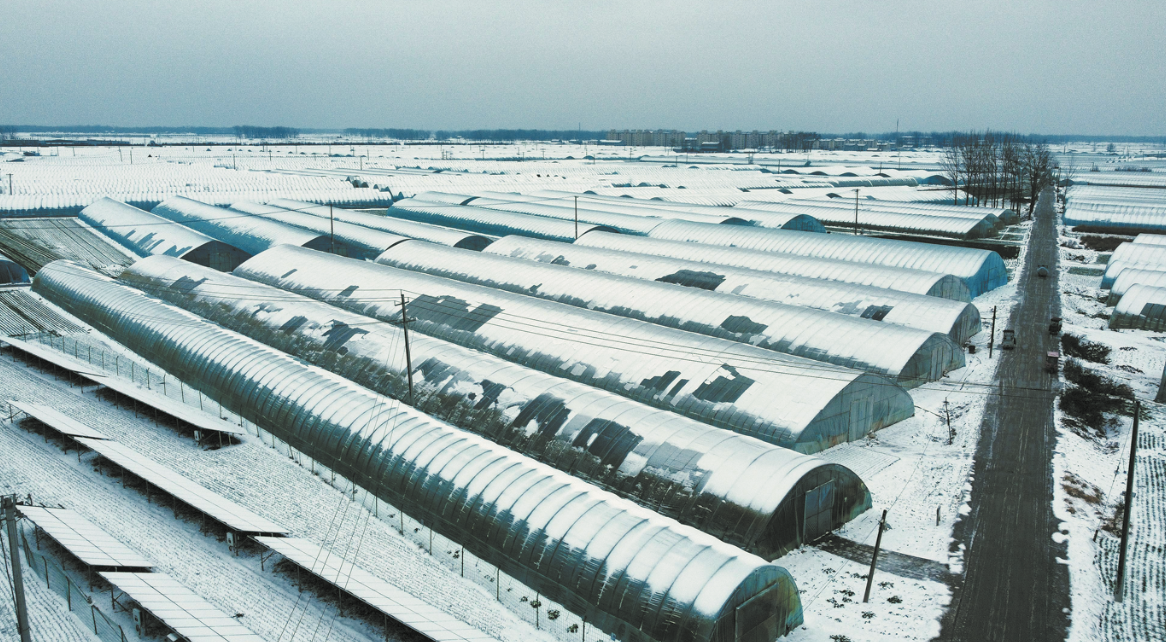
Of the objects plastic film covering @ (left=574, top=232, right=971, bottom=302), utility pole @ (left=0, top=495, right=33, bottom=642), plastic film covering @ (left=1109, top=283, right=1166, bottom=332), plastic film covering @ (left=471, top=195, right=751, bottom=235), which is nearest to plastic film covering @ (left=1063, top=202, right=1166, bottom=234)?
plastic film covering @ (left=471, top=195, right=751, bottom=235)

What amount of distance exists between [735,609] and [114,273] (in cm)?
5262

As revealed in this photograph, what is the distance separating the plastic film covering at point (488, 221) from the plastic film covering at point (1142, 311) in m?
32.2

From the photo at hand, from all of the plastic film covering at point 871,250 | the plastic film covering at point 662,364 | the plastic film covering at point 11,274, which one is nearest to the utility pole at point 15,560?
the plastic film covering at point 662,364

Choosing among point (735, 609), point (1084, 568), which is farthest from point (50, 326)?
point (1084, 568)

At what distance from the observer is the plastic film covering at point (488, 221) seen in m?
61.7

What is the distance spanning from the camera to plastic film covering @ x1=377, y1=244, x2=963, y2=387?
97.1ft

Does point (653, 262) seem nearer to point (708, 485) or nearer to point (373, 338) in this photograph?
point (373, 338)

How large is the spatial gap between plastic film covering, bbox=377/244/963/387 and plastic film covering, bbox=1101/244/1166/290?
24972mm

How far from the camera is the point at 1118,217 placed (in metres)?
78.6

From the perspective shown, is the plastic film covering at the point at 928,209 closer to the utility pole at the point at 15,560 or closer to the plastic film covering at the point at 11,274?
Answer: the plastic film covering at the point at 11,274

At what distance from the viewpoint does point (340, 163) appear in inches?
6531

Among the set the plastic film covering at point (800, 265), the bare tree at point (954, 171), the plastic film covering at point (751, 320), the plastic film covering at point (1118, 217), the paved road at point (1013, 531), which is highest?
the bare tree at point (954, 171)

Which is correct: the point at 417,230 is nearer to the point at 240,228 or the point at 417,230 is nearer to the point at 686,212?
the point at 240,228

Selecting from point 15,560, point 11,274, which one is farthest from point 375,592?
point 11,274
